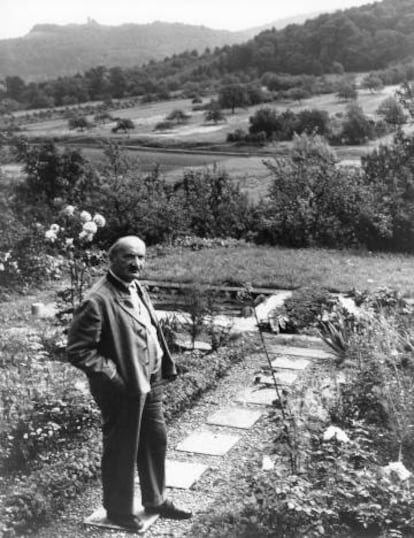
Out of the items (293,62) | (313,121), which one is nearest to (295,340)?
(313,121)

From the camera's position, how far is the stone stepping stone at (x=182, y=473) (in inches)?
230

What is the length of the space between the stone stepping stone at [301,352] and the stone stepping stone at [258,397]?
1.21 meters

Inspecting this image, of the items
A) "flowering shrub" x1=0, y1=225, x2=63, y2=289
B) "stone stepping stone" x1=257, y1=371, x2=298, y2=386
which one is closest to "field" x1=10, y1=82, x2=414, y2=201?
"flowering shrub" x1=0, y1=225, x2=63, y2=289

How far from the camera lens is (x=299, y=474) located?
5.36m

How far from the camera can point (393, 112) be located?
728 inches

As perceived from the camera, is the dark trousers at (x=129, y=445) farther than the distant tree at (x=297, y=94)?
No

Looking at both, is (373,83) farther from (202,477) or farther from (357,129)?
(202,477)

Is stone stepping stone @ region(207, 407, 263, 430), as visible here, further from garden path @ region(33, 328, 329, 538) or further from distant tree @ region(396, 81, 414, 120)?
distant tree @ region(396, 81, 414, 120)

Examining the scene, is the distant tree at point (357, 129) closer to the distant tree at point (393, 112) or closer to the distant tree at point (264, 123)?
the distant tree at point (393, 112)

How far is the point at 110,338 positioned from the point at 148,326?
34 cm

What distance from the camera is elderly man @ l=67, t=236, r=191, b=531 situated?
15.5ft

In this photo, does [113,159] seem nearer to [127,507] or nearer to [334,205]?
[334,205]

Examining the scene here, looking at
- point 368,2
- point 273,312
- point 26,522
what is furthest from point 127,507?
point 368,2

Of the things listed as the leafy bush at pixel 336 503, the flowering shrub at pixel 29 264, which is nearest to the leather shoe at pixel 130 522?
the leafy bush at pixel 336 503
